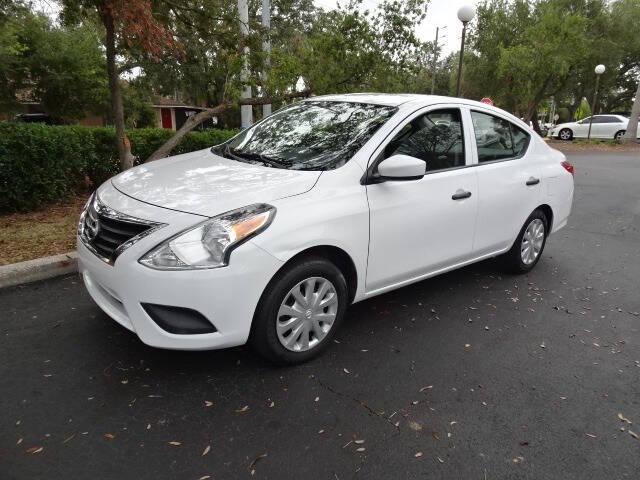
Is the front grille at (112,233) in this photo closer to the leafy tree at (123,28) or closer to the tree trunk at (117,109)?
the leafy tree at (123,28)

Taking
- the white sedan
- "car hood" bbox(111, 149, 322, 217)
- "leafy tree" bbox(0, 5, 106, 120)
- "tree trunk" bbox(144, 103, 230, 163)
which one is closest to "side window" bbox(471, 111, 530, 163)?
"car hood" bbox(111, 149, 322, 217)

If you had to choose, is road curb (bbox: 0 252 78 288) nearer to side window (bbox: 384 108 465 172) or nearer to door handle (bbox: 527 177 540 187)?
side window (bbox: 384 108 465 172)

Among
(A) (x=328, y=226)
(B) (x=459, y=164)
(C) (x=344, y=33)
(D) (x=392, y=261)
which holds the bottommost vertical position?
(D) (x=392, y=261)

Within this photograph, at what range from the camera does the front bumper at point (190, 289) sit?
255 cm

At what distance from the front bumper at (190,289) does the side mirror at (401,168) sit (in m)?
0.95

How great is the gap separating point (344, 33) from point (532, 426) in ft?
23.2

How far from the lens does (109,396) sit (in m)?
2.71

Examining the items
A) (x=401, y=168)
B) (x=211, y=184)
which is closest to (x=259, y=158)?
(x=211, y=184)

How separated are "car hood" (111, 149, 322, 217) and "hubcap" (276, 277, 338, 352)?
1.92 ft

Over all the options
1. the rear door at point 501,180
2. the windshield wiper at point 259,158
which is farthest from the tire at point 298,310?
the rear door at point 501,180

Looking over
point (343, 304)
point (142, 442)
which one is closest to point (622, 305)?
point (343, 304)

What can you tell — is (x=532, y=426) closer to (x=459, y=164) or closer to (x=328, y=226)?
(x=328, y=226)

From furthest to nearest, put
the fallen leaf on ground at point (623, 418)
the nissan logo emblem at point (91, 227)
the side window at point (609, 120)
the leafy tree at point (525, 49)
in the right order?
the side window at point (609, 120) → the leafy tree at point (525, 49) → the nissan logo emblem at point (91, 227) → the fallen leaf on ground at point (623, 418)

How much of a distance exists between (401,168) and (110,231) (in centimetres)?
179
